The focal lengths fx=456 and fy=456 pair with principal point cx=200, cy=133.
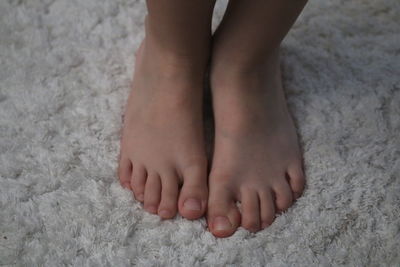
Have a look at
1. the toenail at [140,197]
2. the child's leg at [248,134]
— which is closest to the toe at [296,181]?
the child's leg at [248,134]

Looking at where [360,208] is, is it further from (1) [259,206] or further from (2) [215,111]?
(2) [215,111]

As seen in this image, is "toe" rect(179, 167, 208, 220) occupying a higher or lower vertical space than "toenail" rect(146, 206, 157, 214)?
higher

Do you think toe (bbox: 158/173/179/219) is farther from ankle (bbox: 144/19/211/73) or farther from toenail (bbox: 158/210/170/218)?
ankle (bbox: 144/19/211/73)

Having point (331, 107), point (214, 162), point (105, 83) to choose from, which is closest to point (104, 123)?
point (105, 83)

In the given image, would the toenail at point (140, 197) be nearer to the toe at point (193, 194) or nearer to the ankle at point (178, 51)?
the toe at point (193, 194)

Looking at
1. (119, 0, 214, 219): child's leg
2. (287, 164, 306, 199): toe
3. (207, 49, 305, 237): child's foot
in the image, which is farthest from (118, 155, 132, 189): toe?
(287, 164, 306, 199): toe

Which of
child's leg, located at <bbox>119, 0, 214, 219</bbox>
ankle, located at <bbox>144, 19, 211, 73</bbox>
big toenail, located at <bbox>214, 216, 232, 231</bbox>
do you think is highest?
ankle, located at <bbox>144, 19, 211, 73</bbox>
